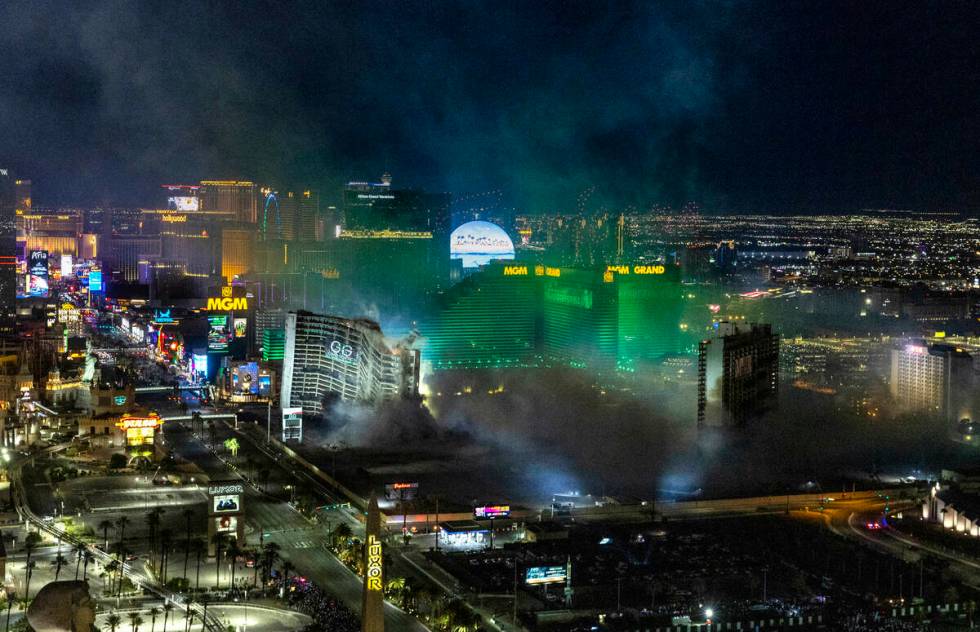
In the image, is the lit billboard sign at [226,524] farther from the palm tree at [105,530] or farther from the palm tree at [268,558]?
the palm tree at [105,530]

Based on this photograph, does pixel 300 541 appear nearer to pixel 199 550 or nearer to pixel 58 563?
pixel 199 550

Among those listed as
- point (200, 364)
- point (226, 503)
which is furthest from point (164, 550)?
point (200, 364)

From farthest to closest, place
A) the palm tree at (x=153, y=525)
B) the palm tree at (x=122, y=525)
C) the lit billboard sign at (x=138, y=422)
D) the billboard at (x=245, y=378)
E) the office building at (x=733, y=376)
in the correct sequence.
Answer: the billboard at (x=245, y=378)
the office building at (x=733, y=376)
the lit billboard sign at (x=138, y=422)
the palm tree at (x=122, y=525)
the palm tree at (x=153, y=525)

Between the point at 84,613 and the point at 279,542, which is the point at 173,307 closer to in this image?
the point at 279,542

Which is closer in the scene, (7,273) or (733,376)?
(733,376)

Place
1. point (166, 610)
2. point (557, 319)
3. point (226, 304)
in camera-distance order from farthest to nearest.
→ point (226, 304), point (557, 319), point (166, 610)

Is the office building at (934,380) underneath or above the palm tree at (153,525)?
above

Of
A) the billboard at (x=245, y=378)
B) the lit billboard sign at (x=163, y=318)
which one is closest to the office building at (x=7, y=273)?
the lit billboard sign at (x=163, y=318)

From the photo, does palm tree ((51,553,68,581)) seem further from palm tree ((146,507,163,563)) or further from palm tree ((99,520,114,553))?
palm tree ((146,507,163,563))
